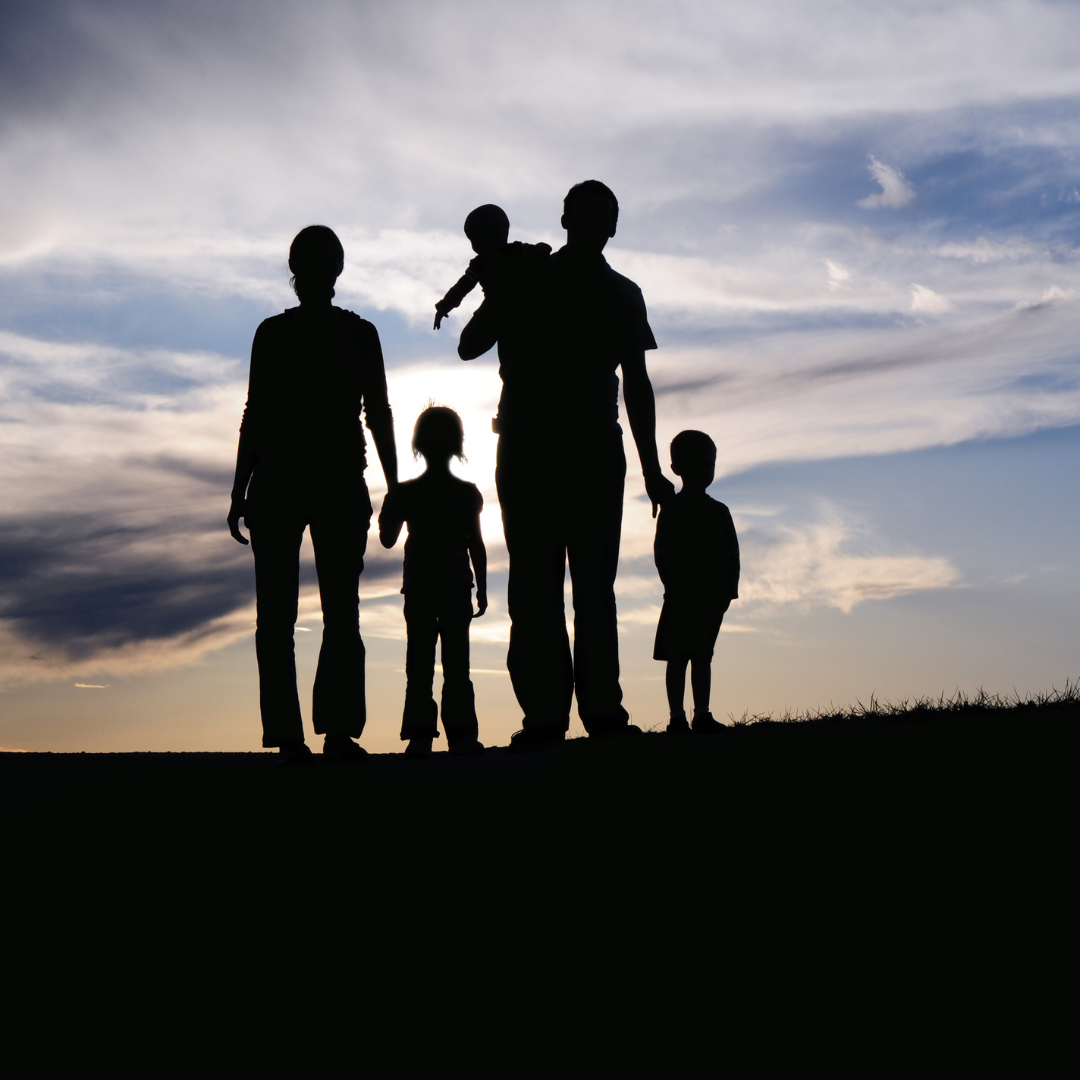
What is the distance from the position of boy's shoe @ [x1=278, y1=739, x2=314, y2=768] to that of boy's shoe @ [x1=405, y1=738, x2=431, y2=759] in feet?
4.14

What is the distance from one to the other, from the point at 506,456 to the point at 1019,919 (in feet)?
10.9

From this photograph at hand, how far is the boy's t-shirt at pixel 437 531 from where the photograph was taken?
744 cm

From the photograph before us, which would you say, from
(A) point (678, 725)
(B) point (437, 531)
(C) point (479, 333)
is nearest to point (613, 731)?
(C) point (479, 333)

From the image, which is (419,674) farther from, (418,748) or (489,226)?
(489,226)

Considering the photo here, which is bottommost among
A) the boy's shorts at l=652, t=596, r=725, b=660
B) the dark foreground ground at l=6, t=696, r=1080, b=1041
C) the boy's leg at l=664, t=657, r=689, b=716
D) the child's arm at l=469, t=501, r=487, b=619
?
the dark foreground ground at l=6, t=696, r=1080, b=1041

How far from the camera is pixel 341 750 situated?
19.0 feet

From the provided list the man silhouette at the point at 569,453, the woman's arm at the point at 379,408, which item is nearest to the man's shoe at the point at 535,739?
the man silhouette at the point at 569,453

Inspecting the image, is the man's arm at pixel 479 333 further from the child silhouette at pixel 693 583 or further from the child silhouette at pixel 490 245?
the child silhouette at pixel 693 583

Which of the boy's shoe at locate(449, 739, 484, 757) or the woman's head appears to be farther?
the boy's shoe at locate(449, 739, 484, 757)

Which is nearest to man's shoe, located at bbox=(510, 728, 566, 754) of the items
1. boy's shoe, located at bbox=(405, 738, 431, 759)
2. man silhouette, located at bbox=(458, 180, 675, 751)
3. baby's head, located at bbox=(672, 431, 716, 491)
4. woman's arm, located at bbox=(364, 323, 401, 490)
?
man silhouette, located at bbox=(458, 180, 675, 751)

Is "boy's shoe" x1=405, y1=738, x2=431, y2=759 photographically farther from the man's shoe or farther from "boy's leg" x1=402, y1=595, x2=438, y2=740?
the man's shoe

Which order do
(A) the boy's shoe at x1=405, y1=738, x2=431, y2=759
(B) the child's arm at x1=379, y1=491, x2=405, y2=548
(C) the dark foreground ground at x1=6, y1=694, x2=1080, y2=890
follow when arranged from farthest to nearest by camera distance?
(A) the boy's shoe at x1=405, y1=738, x2=431, y2=759 → (B) the child's arm at x1=379, y1=491, x2=405, y2=548 → (C) the dark foreground ground at x1=6, y1=694, x2=1080, y2=890

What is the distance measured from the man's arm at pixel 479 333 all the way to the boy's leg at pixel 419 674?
2.19m

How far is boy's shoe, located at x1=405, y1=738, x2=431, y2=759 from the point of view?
22.7 feet
